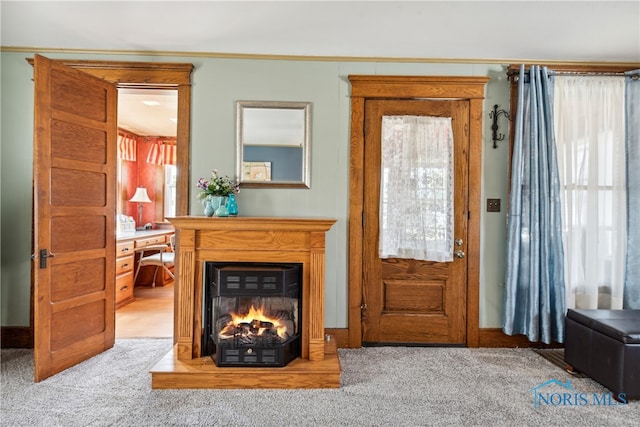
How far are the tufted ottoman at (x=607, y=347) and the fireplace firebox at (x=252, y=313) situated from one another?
6.55ft

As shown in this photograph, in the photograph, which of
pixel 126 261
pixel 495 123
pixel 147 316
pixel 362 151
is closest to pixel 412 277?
pixel 362 151

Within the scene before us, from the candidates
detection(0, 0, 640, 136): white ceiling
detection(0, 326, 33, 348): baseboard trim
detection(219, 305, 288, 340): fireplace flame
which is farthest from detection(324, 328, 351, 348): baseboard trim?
detection(0, 326, 33, 348): baseboard trim

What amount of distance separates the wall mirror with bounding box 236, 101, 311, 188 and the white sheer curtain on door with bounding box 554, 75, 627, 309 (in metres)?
2.17

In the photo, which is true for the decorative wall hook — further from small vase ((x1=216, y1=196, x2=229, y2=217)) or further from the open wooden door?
the open wooden door

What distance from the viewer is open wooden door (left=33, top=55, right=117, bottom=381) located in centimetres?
254

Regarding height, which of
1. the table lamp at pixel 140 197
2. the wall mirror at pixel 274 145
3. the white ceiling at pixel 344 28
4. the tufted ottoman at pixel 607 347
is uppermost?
the white ceiling at pixel 344 28

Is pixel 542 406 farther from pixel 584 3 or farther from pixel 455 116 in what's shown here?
pixel 584 3

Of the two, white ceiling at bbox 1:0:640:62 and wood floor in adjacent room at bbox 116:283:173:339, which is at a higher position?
white ceiling at bbox 1:0:640:62

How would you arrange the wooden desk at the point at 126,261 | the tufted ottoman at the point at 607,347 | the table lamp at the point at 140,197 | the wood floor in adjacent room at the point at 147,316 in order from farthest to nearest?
the table lamp at the point at 140,197 < the wooden desk at the point at 126,261 < the wood floor in adjacent room at the point at 147,316 < the tufted ottoman at the point at 607,347

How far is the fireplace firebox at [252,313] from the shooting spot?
2.55m

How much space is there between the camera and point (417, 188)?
3.20 metres

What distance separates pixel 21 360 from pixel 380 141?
10.9 ft

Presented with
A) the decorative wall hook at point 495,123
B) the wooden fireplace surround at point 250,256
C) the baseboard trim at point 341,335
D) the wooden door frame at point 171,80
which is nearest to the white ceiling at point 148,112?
the wooden door frame at point 171,80

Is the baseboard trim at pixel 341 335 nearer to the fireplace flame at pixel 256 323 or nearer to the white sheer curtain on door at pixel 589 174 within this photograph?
the fireplace flame at pixel 256 323
